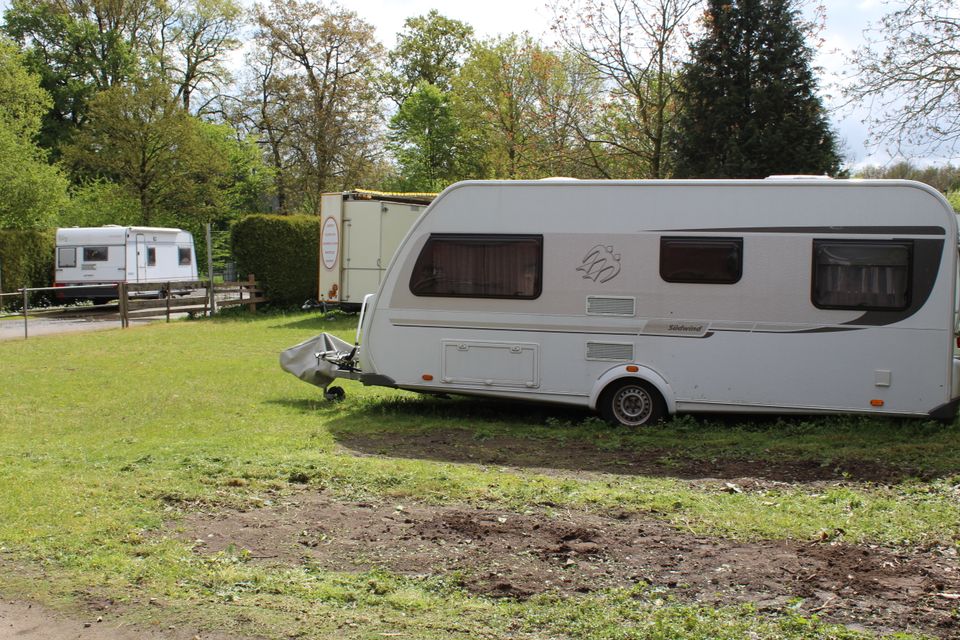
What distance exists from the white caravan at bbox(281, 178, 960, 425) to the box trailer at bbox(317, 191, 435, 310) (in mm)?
10776

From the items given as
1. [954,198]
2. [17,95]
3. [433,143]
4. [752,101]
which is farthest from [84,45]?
[954,198]

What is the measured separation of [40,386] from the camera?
12.4 meters

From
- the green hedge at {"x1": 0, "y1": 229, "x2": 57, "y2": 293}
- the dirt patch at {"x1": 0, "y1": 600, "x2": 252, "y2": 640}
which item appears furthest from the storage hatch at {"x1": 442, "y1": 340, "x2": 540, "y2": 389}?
the green hedge at {"x1": 0, "y1": 229, "x2": 57, "y2": 293}

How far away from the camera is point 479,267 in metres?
9.90

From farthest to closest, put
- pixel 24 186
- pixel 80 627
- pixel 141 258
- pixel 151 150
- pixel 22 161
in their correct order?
pixel 151 150 → pixel 22 161 → pixel 24 186 → pixel 141 258 → pixel 80 627

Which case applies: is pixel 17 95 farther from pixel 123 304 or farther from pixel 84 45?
pixel 123 304

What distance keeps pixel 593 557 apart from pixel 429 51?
4564cm

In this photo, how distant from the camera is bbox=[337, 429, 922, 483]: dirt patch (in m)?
7.27

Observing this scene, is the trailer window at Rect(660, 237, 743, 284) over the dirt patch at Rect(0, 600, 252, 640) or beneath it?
over

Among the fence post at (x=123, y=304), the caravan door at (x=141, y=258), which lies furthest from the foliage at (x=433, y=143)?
the fence post at (x=123, y=304)

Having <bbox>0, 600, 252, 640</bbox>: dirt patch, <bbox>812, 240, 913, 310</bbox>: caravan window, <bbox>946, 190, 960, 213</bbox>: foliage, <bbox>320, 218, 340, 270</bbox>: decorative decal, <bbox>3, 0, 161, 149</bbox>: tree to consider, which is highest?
<bbox>3, 0, 161, 149</bbox>: tree

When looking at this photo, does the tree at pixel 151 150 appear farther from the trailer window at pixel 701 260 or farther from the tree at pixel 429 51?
the trailer window at pixel 701 260

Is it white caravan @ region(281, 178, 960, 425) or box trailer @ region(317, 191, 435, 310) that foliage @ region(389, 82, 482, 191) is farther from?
white caravan @ region(281, 178, 960, 425)

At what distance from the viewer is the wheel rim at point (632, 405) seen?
9438 mm
